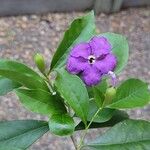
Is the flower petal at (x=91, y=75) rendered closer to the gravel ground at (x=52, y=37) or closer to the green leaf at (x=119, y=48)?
the green leaf at (x=119, y=48)

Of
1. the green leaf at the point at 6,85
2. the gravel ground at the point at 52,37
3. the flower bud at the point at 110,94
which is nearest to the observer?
the flower bud at the point at 110,94

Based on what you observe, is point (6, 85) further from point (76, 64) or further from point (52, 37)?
A: point (52, 37)

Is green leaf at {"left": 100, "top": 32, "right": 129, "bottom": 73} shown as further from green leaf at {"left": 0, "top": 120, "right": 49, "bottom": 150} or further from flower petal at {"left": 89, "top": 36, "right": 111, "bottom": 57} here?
green leaf at {"left": 0, "top": 120, "right": 49, "bottom": 150}

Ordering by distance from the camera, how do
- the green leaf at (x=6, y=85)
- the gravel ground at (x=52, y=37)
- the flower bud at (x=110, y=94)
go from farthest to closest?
the gravel ground at (x=52, y=37) < the green leaf at (x=6, y=85) < the flower bud at (x=110, y=94)

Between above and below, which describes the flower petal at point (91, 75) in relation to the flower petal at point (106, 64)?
below

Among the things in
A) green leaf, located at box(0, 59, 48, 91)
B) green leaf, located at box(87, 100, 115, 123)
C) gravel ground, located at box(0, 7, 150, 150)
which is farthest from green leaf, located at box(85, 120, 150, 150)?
gravel ground, located at box(0, 7, 150, 150)

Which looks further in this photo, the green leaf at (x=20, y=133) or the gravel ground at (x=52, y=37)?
the gravel ground at (x=52, y=37)

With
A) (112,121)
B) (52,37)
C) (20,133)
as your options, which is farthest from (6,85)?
(52,37)

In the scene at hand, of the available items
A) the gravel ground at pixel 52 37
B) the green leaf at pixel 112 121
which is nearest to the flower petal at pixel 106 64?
the green leaf at pixel 112 121
